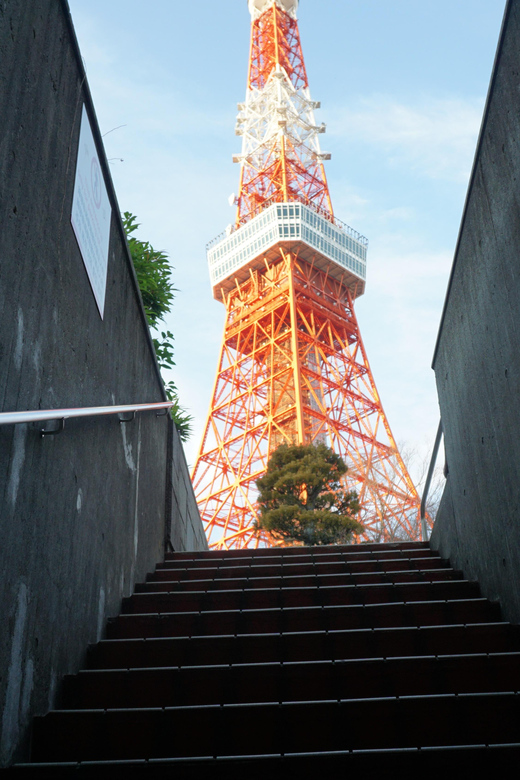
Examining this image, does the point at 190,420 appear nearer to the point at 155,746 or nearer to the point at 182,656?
the point at 182,656

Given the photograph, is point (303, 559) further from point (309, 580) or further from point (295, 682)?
point (295, 682)

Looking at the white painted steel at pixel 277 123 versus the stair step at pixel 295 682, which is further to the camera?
the white painted steel at pixel 277 123

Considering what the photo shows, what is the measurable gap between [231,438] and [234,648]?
21.6m

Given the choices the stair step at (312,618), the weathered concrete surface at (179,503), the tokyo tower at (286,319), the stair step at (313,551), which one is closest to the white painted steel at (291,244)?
the tokyo tower at (286,319)

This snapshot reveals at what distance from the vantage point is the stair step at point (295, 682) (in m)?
2.39

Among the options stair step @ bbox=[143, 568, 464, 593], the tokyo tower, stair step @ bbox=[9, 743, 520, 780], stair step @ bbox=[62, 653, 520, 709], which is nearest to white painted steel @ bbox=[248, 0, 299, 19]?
the tokyo tower

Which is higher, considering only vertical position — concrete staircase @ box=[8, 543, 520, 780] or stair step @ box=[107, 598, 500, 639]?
stair step @ box=[107, 598, 500, 639]

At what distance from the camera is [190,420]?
25.0 ft

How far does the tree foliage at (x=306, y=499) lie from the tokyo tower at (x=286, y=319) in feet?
17.8

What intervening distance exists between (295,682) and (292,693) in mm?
40

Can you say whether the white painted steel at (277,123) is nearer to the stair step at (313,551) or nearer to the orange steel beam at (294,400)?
the orange steel beam at (294,400)

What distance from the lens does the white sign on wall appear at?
300 cm

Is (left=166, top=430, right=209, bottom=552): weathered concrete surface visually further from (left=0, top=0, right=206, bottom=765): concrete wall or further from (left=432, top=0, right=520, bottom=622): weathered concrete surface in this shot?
(left=432, top=0, right=520, bottom=622): weathered concrete surface

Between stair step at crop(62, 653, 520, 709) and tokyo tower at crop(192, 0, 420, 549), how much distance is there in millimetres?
16162
